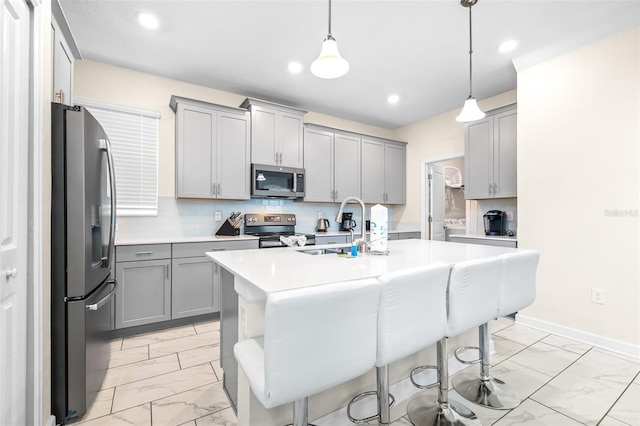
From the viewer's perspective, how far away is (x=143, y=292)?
9.52 feet

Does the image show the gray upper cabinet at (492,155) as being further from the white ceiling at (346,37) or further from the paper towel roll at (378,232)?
the paper towel roll at (378,232)

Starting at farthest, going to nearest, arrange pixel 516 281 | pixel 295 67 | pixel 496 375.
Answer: pixel 295 67 → pixel 496 375 → pixel 516 281

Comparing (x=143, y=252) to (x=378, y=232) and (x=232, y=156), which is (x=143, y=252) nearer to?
(x=232, y=156)

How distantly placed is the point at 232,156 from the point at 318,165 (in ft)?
4.28

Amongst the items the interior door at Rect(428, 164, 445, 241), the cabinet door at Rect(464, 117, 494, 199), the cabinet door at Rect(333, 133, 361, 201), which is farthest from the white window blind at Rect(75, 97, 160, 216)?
the interior door at Rect(428, 164, 445, 241)

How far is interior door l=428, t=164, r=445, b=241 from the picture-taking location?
5191 mm

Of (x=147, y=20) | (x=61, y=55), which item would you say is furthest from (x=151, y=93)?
(x=61, y=55)

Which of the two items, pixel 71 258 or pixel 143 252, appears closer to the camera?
pixel 71 258

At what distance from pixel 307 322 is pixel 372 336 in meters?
0.31

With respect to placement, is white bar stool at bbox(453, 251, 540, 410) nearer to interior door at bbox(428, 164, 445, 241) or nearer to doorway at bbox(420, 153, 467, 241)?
doorway at bbox(420, 153, 467, 241)

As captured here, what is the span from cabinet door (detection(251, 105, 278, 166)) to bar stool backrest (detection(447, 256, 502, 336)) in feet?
9.69

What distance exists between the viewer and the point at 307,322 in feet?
3.08

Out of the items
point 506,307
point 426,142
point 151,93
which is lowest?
point 506,307

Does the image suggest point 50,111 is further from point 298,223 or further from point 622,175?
point 622,175
